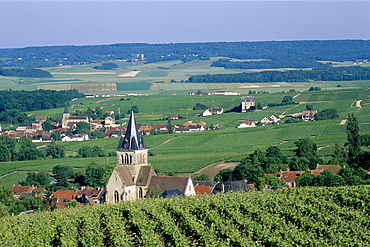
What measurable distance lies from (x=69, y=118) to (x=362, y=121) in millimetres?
62092

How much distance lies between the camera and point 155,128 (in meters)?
116

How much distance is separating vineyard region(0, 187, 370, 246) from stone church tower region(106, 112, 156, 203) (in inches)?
762

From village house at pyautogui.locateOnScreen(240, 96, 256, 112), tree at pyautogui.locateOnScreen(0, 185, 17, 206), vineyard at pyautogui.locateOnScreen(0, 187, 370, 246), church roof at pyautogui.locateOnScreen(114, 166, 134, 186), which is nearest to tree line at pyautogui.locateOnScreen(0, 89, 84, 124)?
village house at pyautogui.locateOnScreen(240, 96, 256, 112)

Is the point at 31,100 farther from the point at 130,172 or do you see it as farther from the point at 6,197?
the point at 130,172

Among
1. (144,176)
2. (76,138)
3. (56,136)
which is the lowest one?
(76,138)

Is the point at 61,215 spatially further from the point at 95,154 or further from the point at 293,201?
the point at 95,154

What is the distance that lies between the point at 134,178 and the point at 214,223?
23.3 m

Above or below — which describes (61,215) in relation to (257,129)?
above

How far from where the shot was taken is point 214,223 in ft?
91.6

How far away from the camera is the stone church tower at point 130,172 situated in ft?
164

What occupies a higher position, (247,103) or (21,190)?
(247,103)

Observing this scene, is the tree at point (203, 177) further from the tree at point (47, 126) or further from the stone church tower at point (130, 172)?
the tree at point (47, 126)

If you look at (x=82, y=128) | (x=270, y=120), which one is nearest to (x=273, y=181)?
(x=270, y=120)

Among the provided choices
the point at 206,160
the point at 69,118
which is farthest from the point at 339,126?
the point at 69,118
